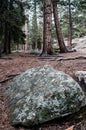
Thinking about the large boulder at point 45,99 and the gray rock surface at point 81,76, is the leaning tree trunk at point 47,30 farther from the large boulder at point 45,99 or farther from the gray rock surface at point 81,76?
the large boulder at point 45,99

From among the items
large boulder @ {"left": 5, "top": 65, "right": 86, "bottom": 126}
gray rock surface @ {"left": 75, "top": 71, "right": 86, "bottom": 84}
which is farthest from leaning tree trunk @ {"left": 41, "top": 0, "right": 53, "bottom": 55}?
large boulder @ {"left": 5, "top": 65, "right": 86, "bottom": 126}

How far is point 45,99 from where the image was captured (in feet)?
15.4

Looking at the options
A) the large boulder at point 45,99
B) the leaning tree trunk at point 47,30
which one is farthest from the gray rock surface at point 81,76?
the leaning tree trunk at point 47,30

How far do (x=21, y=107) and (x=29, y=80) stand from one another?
3.31 feet

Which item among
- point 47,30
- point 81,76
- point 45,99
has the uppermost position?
point 47,30

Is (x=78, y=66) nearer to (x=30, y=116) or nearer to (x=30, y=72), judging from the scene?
(x=30, y=72)

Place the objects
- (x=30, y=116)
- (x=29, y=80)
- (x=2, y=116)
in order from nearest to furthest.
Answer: (x=30, y=116), (x=2, y=116), (x=29, y=80)

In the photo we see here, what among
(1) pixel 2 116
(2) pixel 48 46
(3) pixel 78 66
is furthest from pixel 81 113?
(2) pixel 48 46

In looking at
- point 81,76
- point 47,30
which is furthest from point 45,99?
point 47,30

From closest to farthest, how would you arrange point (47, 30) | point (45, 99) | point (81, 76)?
point (45, 99) < point (81, 76) < point (47, 30)

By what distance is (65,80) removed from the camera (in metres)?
5.04

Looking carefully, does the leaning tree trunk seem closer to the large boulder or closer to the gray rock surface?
the gray rock surface

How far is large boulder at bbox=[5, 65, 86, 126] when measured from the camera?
4.51m

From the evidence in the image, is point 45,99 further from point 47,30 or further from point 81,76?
point 47,30
